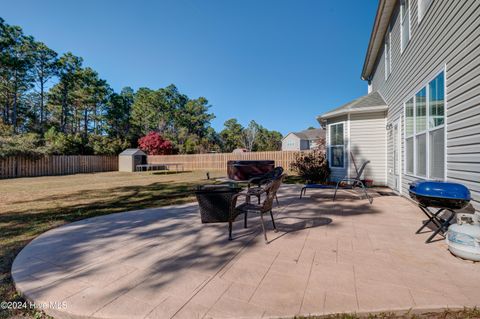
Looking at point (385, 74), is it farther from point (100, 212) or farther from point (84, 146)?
point (84, 146)

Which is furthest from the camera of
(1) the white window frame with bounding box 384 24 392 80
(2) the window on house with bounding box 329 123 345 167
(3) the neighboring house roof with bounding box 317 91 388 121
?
(2) the window on house with bounding box 329 123 345 167

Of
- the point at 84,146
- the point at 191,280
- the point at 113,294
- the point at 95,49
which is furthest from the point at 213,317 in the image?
the point at 84,146

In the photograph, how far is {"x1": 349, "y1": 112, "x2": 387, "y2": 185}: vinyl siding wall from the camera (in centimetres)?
781

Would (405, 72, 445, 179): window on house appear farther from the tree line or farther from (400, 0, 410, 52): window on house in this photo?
the tree line

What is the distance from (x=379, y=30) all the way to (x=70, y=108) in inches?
1274

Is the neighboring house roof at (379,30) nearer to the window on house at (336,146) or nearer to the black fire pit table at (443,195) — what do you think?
the window on house at (336,146)

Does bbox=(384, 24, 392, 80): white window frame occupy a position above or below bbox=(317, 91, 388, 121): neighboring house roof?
above

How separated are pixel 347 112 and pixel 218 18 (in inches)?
292

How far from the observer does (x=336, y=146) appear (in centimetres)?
866

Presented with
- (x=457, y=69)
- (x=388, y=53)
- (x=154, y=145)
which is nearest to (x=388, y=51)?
(x=388, y=53)

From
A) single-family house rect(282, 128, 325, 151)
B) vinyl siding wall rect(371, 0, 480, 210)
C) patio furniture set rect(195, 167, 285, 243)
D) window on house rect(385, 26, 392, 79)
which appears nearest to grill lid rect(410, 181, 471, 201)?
vinyl siding wall rect(371, 0, 480, 210)

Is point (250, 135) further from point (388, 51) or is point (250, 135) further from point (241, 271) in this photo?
point (241, 271)

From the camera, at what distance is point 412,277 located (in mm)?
1961

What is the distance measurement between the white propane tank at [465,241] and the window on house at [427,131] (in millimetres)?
1702
